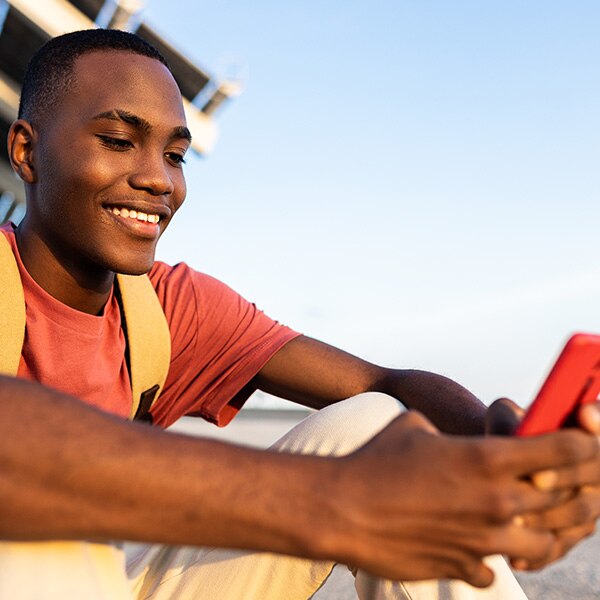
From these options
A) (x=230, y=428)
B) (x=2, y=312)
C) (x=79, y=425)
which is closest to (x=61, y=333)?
(x=2, y=312)

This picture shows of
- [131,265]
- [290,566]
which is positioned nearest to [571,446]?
[290,566]

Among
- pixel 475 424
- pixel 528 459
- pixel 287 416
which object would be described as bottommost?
pixel 287 416

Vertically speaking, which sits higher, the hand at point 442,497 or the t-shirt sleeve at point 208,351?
the hand at point 442,497

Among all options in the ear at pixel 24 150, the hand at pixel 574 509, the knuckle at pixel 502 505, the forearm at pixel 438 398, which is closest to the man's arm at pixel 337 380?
the forearm at pixel 438 398

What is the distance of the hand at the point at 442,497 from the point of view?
847 millimetres

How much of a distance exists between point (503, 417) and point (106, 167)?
112 cm

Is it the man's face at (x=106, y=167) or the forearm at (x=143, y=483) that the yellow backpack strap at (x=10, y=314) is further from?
the forearm at (x=143, y=483)

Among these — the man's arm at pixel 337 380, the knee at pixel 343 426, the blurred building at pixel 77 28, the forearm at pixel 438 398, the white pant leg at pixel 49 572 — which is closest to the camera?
the white pant leg at pixel 49 572

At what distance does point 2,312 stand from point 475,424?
3.33ft

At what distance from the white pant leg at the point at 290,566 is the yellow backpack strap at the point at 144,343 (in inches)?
16.3

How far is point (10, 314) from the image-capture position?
1.58 meters

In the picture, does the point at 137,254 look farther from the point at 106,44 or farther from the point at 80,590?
the point at 80,590

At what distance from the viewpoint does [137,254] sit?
1.88 meters

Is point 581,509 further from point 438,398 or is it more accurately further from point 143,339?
point 143,339
